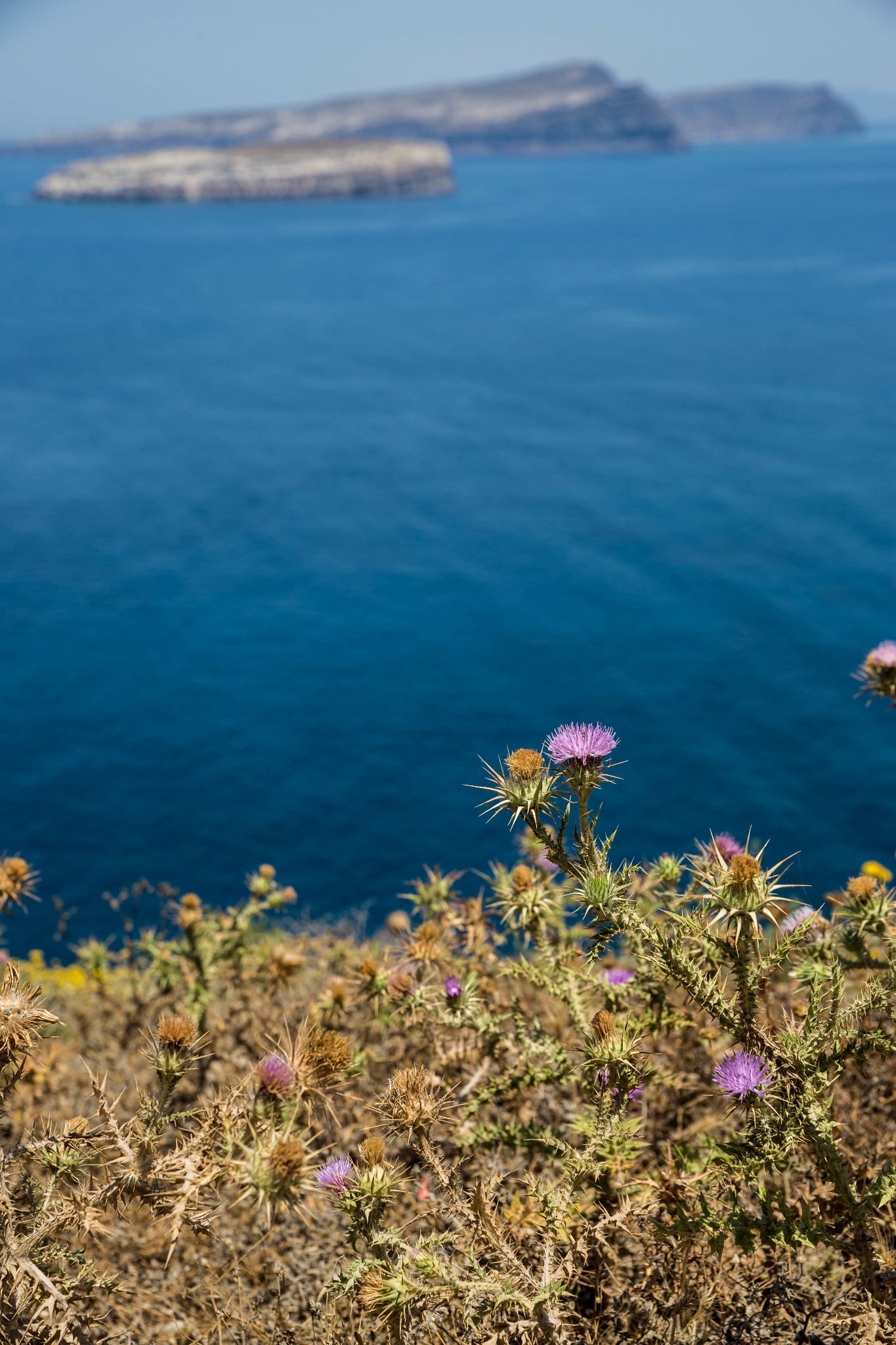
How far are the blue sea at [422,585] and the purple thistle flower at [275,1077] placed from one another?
369 centimetres

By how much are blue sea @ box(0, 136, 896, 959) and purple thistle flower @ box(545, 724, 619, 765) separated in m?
3.99

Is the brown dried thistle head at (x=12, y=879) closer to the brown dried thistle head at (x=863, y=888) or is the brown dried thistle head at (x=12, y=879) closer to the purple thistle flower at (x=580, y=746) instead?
the purple thistle flower at (x=580, y=746)

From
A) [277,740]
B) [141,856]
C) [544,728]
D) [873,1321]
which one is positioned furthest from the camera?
[277,740]

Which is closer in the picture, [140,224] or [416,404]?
[416,404]

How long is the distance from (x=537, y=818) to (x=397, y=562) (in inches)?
1493

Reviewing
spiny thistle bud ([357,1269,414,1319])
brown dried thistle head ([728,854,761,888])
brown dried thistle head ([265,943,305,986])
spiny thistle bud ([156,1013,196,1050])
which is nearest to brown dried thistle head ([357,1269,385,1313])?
spiny thistle bud ([357,1269,414,1319])

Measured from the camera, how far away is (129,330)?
85750 millimetres

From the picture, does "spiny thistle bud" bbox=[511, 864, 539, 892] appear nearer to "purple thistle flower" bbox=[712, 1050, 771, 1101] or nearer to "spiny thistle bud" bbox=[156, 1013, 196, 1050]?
"purple thistle flower" bbox=[712, 1050, 771, 1101]

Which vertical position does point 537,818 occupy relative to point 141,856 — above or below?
below

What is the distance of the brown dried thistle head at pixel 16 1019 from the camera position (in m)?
4.11

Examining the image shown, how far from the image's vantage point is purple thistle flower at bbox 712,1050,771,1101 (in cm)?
424

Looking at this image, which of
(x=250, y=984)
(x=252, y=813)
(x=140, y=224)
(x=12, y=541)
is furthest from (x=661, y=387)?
(x=140, y=224)

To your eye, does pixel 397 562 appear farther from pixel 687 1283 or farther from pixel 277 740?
pixel 687 1283

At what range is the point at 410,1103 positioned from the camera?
4.30 m
